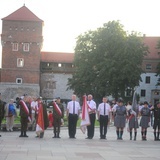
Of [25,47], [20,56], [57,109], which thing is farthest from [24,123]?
[25,47]

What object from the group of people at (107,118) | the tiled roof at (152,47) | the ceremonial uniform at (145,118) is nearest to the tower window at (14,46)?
the tiled roof at (152,47)

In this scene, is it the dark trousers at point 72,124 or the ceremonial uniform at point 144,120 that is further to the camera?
the ceremonial uniform at point 144,120

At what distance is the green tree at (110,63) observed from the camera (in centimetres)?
5647

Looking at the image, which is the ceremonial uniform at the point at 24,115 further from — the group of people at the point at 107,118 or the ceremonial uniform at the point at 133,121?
the ceremonial uniform at the point at 133,121

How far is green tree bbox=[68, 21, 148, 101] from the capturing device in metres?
56.5

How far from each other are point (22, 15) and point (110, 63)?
27.1 m

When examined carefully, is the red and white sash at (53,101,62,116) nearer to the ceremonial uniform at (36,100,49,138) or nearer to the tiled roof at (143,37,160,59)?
the ceremonial uniform at (36,100,49,138)

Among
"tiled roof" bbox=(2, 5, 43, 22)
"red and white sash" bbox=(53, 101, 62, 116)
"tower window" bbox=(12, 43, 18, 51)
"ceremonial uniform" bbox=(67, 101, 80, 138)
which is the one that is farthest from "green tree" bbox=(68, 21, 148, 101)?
"red and white sash" bbox=(53, 101, 62, 116)

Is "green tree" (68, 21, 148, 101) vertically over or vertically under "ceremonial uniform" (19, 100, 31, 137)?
over

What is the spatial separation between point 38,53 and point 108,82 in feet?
70.3

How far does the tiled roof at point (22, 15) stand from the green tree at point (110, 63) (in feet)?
62.0

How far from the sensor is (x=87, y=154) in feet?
44.6

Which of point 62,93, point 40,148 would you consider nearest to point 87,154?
point 40,148

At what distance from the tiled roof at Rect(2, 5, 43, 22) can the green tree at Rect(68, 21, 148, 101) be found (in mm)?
18899
